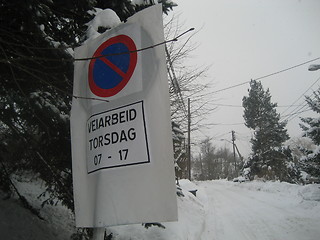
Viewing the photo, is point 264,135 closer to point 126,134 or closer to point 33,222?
point 33,222

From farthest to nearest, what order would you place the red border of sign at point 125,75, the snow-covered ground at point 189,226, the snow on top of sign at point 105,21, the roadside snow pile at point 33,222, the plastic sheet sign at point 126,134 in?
the snow-covered ground at point 189,226
the roadside snow pile at point 33,222
the snow on top of sign at point 105,21
the red border of sign at point 125,75
the plastic sheet sign at point 126,134

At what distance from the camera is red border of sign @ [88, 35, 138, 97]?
1.61 metres

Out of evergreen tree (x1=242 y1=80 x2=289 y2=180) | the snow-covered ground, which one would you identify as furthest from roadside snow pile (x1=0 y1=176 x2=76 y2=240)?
evergreen tree (x1=242 y1=80 x2=289 y2=180)

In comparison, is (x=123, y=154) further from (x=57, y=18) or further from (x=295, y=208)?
(x=295, y=208)

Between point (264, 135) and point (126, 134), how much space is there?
104ft

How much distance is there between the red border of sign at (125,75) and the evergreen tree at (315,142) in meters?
11.7

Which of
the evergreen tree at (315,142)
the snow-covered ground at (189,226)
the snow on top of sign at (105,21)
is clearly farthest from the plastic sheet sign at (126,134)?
the evergreen tree at (315,142)

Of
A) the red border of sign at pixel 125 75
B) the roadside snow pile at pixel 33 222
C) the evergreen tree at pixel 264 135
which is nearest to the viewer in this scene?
the red border of sign at pixel 125 75

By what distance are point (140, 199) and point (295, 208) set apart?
11.4m

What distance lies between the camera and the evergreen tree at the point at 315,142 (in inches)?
430

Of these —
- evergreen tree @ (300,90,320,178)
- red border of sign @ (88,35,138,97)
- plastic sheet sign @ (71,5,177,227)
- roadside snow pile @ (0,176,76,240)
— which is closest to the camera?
plastic sheet sign @ (71,5,177,227)

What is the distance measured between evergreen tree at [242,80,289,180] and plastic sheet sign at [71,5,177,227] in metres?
29.1

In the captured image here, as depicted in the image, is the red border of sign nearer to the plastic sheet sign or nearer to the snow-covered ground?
the plastic sheet sign

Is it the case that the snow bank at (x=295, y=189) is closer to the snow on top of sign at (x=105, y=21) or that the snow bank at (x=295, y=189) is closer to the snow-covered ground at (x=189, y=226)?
the snow-covered ground at (x=189, y=226)
